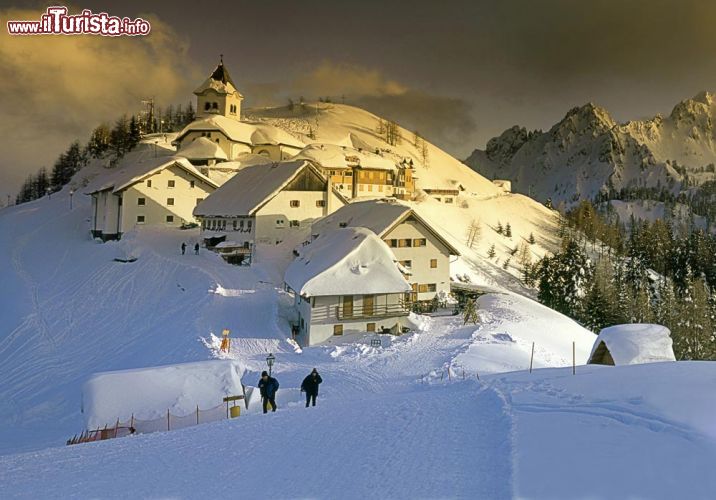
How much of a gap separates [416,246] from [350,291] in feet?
39.0

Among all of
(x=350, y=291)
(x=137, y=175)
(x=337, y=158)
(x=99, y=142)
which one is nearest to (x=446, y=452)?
(x=350, y=291)

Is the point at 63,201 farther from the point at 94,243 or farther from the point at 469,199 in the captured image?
the point at 469,199

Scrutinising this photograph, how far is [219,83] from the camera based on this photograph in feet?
369

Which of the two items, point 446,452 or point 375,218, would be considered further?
point 375,218

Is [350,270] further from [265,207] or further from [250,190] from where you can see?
[250,190]

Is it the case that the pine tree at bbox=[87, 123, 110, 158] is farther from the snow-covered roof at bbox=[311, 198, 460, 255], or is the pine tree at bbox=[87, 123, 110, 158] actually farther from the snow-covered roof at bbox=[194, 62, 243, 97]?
the snow-covered roof at bbox=[311, 198, 460, 255]

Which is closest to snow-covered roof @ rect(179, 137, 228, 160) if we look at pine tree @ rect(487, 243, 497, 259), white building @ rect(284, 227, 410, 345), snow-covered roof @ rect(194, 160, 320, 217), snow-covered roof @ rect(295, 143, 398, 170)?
snow-covered roof @ rect(295, 143, 398, 170)

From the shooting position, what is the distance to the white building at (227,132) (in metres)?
93.1

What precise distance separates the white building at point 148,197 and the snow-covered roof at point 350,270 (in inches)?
1062

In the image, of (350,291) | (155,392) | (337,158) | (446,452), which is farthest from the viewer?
(337,158)

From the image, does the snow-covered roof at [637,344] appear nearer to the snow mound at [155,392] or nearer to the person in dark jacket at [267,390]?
the person in dark jacket at [267,390]

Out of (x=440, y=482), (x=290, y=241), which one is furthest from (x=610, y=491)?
(x=290, y=241)

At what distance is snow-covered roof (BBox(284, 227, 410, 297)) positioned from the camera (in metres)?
33.6

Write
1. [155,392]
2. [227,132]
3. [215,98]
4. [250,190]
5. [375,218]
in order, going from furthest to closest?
[215,98], [227,132], [250,190], [375,218], [155,392]
